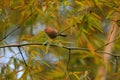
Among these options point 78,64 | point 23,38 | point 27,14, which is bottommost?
point 78,64

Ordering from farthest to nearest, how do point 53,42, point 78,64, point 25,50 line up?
point 78,64 < point 25,50 < point 53,42

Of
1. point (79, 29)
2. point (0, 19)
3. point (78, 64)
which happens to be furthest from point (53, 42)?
point (78, 64)

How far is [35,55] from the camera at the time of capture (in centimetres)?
186

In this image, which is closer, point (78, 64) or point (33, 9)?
point (33, 9)

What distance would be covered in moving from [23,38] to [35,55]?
0.09 metres

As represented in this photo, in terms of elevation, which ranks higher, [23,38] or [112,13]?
[112,13]

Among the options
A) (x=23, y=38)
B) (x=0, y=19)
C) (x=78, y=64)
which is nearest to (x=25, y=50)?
(x=23, y=38)

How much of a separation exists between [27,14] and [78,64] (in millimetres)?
1434

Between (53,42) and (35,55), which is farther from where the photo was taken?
(35,55)

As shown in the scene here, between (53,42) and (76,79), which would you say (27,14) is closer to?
(53,42)

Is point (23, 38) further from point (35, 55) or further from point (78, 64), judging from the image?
point (78, 64)

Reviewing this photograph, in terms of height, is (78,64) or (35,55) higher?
(35,55)

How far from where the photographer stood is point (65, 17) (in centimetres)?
187

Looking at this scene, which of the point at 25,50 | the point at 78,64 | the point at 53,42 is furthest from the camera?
the point at 78,64
